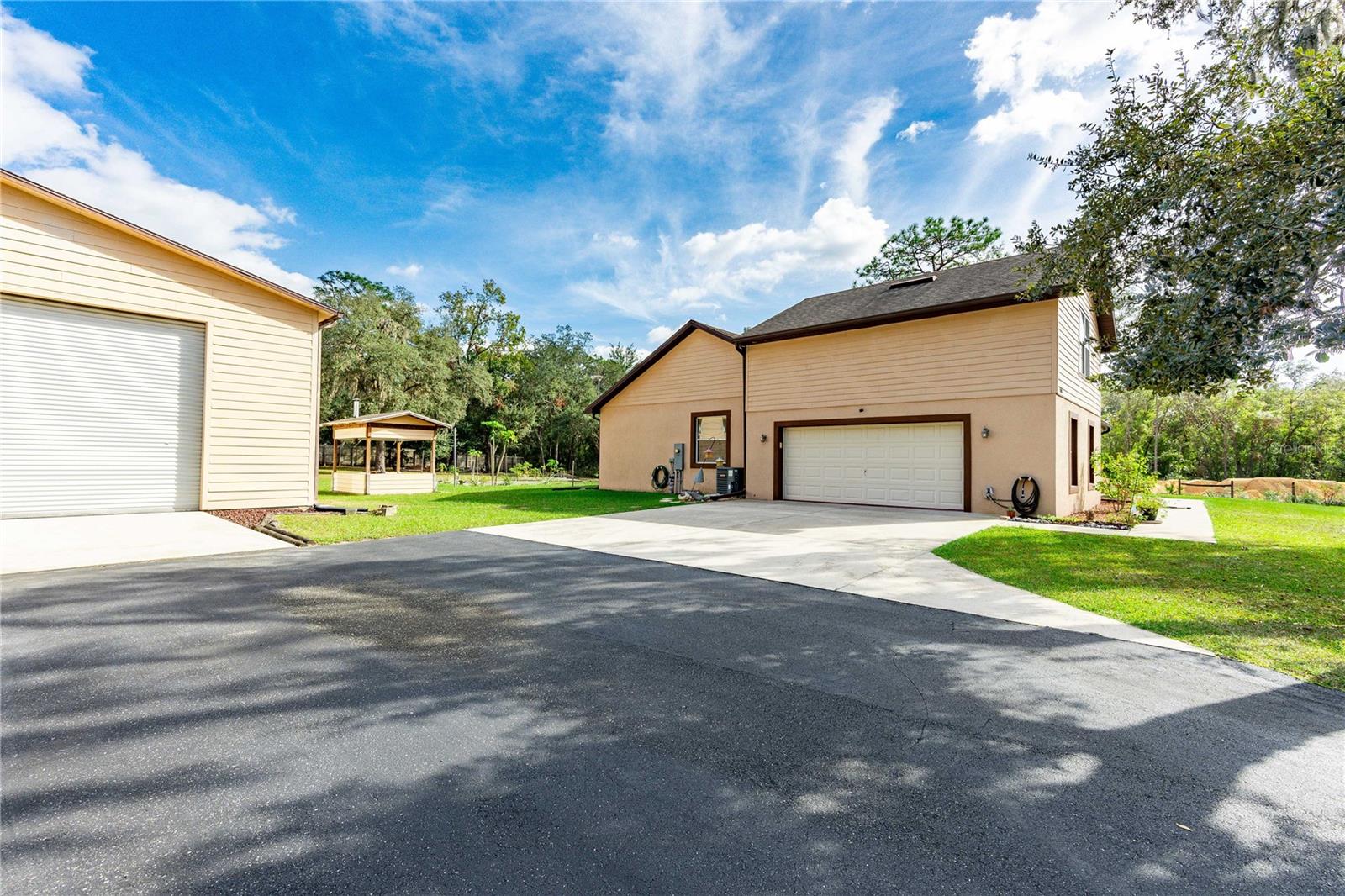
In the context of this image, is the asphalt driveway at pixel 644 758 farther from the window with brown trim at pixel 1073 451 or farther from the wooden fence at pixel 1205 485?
the wooden fence at pixel 1205 485

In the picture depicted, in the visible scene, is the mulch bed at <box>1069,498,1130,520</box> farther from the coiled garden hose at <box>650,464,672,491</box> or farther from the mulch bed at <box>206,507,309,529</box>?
the mulch bed at <box>206,507,309,529</box>

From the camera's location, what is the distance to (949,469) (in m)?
11.8

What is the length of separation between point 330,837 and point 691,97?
13.6m

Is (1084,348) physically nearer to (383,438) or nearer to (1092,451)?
(1092,451)

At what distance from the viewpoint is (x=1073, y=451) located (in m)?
12.1

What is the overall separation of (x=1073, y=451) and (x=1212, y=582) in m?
7.63

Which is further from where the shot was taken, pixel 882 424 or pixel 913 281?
pixel 913 281

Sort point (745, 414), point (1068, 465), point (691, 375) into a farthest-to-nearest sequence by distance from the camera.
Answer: point (691, 375), point (745, 414), point (1068, 465)

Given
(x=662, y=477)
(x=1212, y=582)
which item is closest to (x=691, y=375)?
(x=662, y=477)

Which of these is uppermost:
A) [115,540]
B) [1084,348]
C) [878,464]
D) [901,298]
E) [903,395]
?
[901,298]

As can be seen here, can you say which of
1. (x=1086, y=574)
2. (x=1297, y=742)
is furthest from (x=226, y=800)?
(x=1086, y=574)

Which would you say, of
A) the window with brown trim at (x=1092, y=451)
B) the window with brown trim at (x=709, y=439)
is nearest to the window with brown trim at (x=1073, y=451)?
the window with brown trim at (x=1092, y=451)

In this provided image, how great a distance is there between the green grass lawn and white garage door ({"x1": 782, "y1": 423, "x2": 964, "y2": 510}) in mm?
3902

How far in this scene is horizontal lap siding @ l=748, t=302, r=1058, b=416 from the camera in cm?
1075
